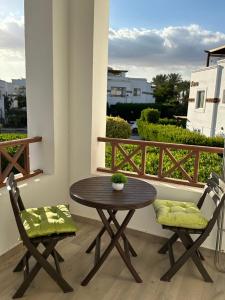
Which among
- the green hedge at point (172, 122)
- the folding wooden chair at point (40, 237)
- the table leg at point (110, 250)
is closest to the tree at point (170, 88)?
the green hedge at point (172, 122)

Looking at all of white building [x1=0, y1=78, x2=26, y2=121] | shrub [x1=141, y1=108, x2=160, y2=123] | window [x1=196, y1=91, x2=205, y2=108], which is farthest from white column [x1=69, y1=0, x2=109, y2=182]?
window [x1=196, y1=91, x2=205, y2=108]

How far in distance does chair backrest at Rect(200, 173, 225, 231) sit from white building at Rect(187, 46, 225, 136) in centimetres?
358

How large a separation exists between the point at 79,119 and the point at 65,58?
0.75 metres

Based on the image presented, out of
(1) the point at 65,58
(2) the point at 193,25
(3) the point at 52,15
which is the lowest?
(1) the point at 65,58

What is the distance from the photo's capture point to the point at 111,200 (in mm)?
2084

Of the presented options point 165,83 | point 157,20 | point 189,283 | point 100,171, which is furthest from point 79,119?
point 165,83

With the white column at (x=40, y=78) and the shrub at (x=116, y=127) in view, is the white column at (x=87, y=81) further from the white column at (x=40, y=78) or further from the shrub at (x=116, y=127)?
the shrub at (x=116, y=127)

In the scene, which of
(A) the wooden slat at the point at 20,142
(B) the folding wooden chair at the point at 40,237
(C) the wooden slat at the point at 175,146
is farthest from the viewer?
(C) the wooden slat at the point at 175,146

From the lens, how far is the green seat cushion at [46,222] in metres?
2.02

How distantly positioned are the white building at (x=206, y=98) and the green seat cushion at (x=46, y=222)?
4.54 m

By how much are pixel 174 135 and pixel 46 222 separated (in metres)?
3.60

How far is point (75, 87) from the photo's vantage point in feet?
10.4

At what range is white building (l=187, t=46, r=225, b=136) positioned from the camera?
606 centimetres

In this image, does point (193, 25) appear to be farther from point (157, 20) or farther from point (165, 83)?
point (165, 83)
